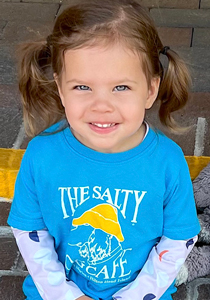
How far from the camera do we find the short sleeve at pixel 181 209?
6.44 ft

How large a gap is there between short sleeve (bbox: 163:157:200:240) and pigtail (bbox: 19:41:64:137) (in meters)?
0.55

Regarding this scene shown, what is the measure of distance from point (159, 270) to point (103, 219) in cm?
28

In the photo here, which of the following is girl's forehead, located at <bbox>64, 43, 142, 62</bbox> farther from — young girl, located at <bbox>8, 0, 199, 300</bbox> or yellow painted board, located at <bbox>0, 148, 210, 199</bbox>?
yellow painted board, located at <bbox>0, 148, 210, 199</bbox>

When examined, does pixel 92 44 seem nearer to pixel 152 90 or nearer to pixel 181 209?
pixel 152 90

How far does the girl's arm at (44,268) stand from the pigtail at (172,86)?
66cm

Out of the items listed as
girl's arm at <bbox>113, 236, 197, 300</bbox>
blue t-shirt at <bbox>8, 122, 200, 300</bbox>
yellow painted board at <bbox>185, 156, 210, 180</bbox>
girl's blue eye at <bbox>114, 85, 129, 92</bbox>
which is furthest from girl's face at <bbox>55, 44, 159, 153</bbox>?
yellow painted board at <bbox>185, 156, 210, 180</bbox>

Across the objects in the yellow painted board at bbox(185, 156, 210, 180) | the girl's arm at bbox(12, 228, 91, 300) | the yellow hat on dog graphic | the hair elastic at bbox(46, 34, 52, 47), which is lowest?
the girl's arm at bbox(12, 228, 91, 300)

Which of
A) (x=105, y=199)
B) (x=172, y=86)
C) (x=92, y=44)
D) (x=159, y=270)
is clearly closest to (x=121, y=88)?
(x=92, y=44)

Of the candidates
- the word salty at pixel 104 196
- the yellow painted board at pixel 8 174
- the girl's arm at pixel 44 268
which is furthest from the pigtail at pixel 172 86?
the yellow painted board at pixel 8 174

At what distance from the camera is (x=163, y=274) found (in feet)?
6.64

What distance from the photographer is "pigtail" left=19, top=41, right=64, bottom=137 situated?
6.62 ft

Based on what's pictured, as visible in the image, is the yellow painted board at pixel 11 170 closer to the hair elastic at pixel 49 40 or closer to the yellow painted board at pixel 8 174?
the yellow painted board at pixel 8 174

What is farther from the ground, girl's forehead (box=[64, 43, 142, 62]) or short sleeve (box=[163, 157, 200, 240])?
girl's forehead (box=[64, 43, 142, 62])

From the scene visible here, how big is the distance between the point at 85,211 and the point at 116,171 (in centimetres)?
19
